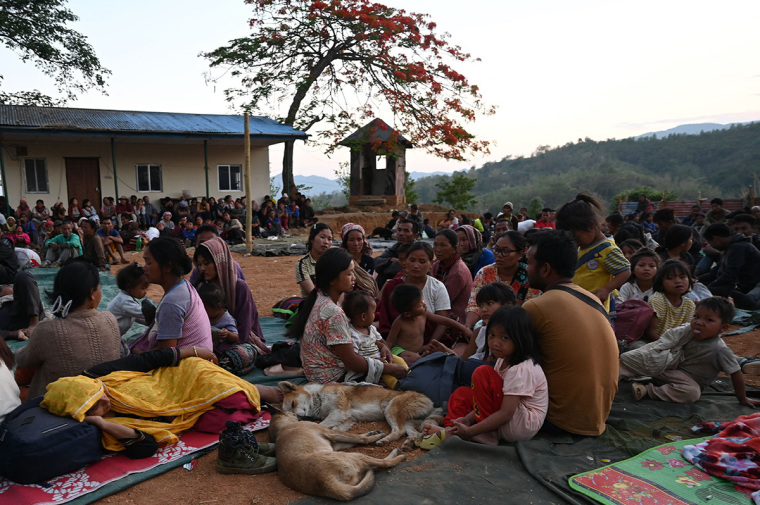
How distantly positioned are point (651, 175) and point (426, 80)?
3248cm

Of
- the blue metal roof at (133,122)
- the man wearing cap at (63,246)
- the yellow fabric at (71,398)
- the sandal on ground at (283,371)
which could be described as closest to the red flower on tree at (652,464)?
the sandal on ground at (283,371)

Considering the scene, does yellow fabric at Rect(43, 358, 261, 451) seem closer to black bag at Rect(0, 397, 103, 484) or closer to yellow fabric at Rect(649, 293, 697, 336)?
black bag at Rect(0, 397, 103, 484)

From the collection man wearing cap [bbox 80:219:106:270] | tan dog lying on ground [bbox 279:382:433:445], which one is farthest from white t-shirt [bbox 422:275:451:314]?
man wearing cap [bbox 80:219:106:270]

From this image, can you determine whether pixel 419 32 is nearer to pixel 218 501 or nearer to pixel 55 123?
pixel 55 123

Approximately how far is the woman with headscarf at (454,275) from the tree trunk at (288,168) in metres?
15.9

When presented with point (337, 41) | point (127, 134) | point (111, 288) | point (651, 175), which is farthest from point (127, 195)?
point (651, 175)

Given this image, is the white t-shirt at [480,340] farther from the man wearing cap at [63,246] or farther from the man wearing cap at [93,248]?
the man wearing cap at [63,246]

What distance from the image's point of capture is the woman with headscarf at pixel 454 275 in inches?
207

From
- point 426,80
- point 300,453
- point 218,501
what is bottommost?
point 218,501

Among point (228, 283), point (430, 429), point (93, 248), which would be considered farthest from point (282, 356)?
point (93, 248)

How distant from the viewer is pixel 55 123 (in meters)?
15.6

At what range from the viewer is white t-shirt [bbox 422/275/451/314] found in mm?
4906

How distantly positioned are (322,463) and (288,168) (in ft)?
62.0

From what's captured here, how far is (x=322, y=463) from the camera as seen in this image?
A: 2781 mm
